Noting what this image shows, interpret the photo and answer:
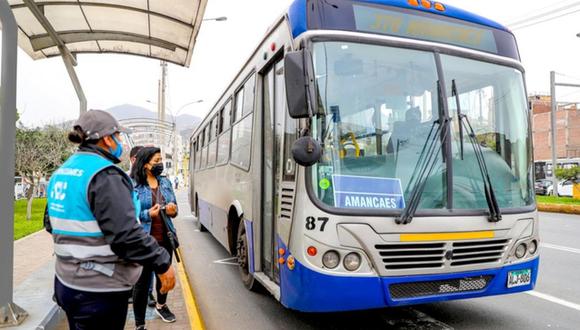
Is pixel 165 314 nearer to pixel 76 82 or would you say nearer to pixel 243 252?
pixel 243 252

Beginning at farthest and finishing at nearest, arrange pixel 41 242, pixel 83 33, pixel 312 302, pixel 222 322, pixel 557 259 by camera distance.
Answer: pixel 41 242 < pixel 557 259 < pixel 83 33 < pixel 222 322 < pixel 312 302

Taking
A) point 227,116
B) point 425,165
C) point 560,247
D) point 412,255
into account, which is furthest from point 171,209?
point 560,247

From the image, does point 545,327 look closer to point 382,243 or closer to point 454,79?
point 382,243

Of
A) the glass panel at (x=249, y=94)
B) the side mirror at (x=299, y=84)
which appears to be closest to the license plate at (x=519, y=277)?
the side mirror at (x=299, y=84)

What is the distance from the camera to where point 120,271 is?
2.66 m

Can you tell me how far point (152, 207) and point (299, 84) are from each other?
1968 millimetres

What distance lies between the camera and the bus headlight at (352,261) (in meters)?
3.76

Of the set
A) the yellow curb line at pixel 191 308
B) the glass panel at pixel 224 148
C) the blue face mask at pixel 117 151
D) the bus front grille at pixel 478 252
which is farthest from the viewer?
the glass panel at pixel 224 148

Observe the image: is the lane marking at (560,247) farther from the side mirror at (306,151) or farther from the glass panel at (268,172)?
the side mirror at (306,151)

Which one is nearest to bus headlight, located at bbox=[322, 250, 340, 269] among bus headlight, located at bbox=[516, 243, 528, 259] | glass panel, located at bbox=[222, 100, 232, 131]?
bus headlight, located at bbox=[516, 243, 528, 259]

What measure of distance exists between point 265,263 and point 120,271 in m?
2.66

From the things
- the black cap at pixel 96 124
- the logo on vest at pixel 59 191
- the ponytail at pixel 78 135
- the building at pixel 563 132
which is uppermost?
the building at pixel 563 132

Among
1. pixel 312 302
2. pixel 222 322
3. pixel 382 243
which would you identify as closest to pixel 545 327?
pixel 382 243

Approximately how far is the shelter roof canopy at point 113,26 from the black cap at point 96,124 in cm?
370
